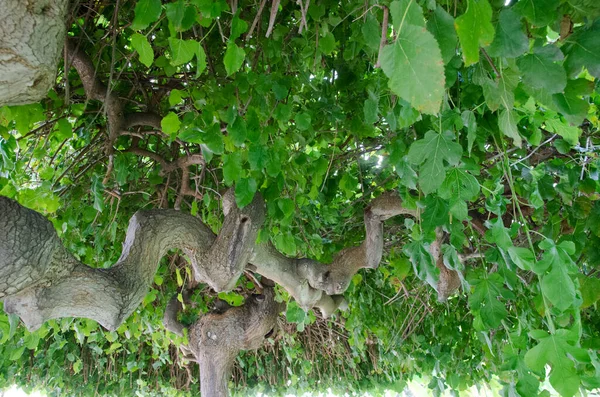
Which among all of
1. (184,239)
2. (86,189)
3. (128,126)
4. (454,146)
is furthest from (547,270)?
(86,189)

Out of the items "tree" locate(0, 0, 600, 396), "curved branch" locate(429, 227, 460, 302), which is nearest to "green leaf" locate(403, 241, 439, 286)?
"tree" locate(0, 0, 600, 396)

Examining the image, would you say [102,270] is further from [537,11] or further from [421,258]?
[537,11]

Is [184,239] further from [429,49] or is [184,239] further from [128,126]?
[429,49]

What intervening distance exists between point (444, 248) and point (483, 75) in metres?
0.54

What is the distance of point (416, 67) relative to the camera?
529 millimetres

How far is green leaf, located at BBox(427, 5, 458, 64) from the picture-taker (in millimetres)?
609

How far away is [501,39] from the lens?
2.11 feet

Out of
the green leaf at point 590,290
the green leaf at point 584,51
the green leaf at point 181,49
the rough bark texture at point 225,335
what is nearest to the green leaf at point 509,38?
the green leaf at point 584,51

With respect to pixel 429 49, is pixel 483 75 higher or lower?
lower

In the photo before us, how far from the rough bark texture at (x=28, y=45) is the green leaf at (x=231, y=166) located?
1.45ft

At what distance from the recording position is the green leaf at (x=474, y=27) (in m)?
0.55

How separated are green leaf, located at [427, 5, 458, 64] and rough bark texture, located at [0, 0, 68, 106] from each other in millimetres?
709

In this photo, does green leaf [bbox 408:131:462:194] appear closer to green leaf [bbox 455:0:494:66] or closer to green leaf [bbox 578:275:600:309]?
green leaf [bbox 455:0:494:66]

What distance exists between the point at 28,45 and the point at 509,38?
0.82 meters
